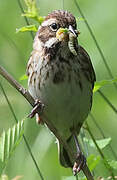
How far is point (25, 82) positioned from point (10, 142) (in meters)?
2.09

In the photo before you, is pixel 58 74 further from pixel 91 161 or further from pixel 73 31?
pixel 91 161

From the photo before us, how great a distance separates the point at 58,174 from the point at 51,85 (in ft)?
3.78

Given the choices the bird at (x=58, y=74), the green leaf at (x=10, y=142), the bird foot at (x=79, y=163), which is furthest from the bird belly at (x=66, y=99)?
the green leaf at (x=10, y=142)

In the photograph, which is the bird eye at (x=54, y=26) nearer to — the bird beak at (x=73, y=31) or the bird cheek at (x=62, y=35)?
the bird cheek at (x=62, y=35)

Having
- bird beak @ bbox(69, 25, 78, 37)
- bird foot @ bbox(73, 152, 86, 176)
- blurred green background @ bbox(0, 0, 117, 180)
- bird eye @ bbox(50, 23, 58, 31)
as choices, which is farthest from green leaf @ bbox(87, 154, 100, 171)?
blurred green background @ bbox(0, 0, 117, 180)

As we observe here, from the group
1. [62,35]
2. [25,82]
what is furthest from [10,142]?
[25,82]

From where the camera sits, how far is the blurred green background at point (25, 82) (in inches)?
158

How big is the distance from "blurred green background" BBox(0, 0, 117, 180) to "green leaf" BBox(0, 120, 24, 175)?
1.43m

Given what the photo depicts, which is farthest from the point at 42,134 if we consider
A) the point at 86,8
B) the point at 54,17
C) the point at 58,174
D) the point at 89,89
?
the point at 86,8

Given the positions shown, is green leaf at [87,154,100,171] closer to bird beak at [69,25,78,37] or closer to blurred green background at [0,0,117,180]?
bird beak at [69,25,78,37]

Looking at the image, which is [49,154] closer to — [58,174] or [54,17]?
[58,174]

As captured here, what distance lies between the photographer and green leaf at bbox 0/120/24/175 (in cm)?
210

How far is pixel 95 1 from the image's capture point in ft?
18.5

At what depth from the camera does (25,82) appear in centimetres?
422
